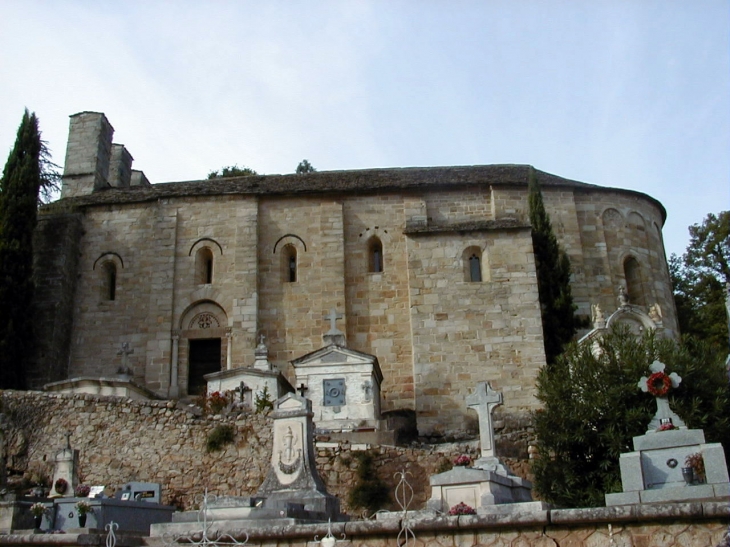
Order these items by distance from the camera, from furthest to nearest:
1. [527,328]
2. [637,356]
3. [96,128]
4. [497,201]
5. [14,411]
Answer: [96,128], [497,201], [527,328], [14,411], [637,356]

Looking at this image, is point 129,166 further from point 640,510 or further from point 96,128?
point 640,510

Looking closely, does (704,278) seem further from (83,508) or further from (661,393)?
(83,508)

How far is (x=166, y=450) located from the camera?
683 inches

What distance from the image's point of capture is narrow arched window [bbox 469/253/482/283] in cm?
2416

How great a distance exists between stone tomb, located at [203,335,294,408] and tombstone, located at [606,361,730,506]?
1222cm

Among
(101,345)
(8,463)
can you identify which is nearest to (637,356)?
(8,463)

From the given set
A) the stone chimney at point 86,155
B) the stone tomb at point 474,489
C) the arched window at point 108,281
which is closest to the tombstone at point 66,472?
the stone tomb at point 474,489

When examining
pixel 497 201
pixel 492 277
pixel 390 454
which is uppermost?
pixel 497 201

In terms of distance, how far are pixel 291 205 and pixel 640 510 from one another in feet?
65.0

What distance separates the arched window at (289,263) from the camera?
2567 cm

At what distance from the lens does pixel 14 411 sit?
59.4 feet

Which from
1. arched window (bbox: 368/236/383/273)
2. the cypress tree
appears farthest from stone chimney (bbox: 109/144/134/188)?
arched window (bbox: 368/236/383/273)

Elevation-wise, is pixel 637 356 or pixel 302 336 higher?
pixel 302 336

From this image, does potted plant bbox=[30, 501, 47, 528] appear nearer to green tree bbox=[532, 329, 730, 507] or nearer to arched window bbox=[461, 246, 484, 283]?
green tree bbox=[532, 329, 730, 507]
